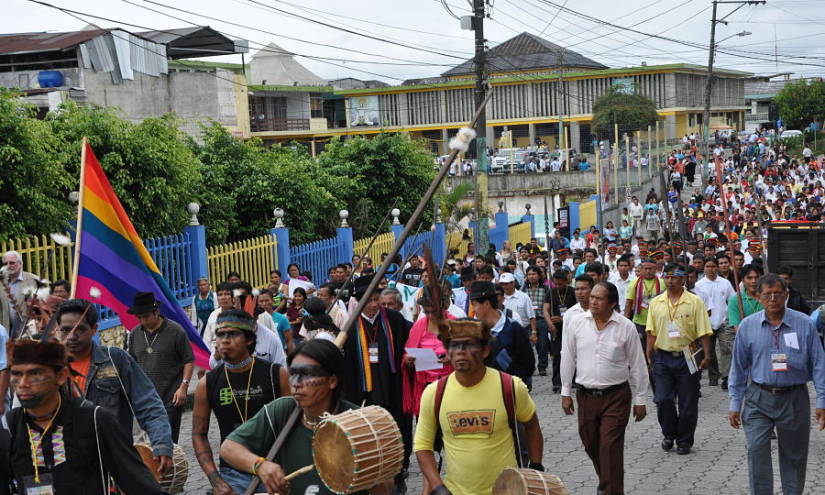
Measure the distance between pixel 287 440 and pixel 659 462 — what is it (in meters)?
5.71

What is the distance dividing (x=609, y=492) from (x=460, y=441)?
2667mm

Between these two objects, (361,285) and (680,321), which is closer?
(361,285)

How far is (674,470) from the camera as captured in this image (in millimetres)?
9023

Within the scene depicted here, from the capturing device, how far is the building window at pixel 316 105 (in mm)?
60650

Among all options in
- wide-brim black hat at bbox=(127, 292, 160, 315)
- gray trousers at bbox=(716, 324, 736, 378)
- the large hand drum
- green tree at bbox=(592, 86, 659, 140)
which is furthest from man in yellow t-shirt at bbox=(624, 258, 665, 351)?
green tree at bbox=(592, 86, 659, 140)

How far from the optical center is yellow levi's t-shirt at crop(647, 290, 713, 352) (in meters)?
9.74

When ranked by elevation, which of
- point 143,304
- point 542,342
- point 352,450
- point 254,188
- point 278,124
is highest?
point 278,124

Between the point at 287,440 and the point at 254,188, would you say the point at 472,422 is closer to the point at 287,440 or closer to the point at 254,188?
the point at 287,440

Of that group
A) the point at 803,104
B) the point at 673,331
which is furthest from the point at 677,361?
the point at 803,104

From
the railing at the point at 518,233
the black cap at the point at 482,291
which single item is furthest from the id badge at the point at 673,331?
the railing at the point at 518,233

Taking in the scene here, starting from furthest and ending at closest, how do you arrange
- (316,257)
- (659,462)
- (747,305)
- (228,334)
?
(316,257) → (747,305) → (659,462) → (228,334)

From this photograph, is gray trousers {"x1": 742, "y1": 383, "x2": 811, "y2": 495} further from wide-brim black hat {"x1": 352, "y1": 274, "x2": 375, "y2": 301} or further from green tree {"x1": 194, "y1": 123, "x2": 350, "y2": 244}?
green tree {"x1": 194, "y1": 123, "x2": 350, "y2": 244}

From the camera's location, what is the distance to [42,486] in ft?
14.5

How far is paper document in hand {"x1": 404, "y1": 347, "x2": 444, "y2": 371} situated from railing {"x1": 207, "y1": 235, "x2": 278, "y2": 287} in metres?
8.99
